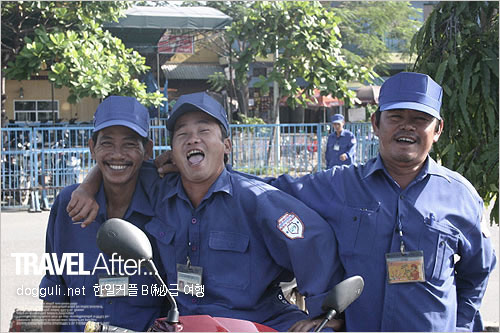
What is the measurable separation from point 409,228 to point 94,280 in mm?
1586

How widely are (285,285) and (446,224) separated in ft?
3.40

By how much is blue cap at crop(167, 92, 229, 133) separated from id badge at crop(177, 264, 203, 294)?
2.38ft

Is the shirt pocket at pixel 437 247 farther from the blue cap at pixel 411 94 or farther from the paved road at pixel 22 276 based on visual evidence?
the paved road at pixel 22 276

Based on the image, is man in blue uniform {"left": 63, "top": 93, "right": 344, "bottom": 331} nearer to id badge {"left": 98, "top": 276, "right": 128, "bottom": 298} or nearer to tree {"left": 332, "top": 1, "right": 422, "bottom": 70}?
id badge {"left": 98, "top": 276, "right": 128, "bottom": 298}

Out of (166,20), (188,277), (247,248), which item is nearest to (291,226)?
(247,248)

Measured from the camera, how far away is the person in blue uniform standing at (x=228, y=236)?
9.29ft

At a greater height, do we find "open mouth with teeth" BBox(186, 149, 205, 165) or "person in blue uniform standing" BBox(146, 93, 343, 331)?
"open mouth with teeth" BBox(186, 149, 205, 165)

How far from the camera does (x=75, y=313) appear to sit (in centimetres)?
315

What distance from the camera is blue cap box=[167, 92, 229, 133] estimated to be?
298 cm

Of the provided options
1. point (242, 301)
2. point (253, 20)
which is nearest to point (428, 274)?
point (242, 301)

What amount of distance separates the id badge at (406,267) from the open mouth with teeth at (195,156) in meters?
1.03

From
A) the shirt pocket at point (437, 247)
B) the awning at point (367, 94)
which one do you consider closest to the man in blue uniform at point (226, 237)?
the shirt pocket at point (437, 247)

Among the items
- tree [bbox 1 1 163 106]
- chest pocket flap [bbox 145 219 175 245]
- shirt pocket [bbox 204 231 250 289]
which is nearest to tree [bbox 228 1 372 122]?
tree [bbox 1 1 163 106]

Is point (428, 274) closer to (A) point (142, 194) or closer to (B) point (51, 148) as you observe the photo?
(A) point (142, 194)
